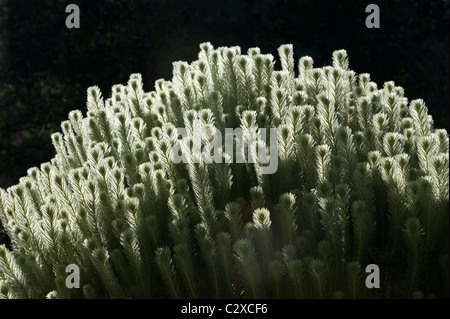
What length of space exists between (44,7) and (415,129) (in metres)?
7.10

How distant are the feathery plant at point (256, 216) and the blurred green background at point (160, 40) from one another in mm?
5746

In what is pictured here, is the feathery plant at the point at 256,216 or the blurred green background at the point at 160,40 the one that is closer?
the feathery plant at the point at 256,216

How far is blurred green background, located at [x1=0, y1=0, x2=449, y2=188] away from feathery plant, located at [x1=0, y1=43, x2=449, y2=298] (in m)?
5.75

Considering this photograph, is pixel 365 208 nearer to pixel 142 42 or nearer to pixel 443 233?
pixel 443 233

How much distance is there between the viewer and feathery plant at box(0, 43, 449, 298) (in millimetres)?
2680

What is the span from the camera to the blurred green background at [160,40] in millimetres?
8922

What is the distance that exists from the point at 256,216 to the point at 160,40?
22.9ft

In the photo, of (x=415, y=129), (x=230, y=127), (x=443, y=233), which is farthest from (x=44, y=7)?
(x=443, y=233)

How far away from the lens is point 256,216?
263 centimetres

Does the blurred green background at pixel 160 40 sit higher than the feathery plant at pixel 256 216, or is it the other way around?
the blurred green background at pixel 160 40

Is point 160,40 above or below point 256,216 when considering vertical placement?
above

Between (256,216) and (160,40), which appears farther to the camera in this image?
(160,40)

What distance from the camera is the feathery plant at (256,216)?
105 inches
